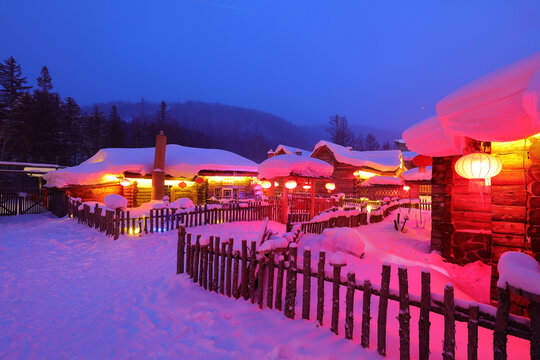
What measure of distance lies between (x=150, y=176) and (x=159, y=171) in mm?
1750

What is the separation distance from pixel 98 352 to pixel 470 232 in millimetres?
8557

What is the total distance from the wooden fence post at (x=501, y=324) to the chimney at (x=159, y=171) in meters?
19.1

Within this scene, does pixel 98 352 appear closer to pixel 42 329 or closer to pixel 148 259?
pixel 42 329

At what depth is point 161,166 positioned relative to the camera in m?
19.0

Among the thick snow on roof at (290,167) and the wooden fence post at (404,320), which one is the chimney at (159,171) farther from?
the wooden fence post at (404,320)

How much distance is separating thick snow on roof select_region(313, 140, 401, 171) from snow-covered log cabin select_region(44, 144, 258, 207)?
29.1ft

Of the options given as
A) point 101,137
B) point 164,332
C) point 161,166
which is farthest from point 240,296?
point 101,137

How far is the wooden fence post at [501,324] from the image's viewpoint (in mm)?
2352

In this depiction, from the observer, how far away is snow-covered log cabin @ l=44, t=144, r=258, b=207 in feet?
56.4

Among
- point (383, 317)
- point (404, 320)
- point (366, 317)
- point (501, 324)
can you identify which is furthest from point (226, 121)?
point (501, 324)

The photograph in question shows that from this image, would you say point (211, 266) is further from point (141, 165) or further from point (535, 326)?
point (141, 165)

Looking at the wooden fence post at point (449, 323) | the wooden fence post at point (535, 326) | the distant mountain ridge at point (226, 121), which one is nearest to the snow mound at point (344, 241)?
the wooden fence post at point (449, 323)

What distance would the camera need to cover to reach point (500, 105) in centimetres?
337

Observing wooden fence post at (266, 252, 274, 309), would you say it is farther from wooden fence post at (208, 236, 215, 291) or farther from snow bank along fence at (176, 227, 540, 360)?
wooden fence post at (208, 236, 215, 291)
